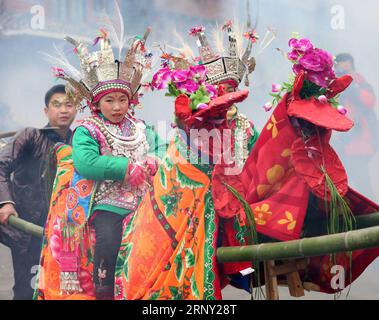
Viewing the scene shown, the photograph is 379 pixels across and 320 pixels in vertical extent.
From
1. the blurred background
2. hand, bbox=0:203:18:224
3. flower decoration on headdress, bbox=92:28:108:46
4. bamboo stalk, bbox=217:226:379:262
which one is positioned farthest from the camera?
the blurred background

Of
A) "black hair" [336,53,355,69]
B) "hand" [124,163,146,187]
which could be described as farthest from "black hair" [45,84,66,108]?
"black hair" [336,53,355,69]

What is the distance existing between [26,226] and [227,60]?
1.48 m

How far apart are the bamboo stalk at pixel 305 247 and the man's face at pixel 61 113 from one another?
1.84m

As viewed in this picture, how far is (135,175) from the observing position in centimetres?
463

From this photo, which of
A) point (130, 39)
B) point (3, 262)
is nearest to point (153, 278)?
point (130, 39)

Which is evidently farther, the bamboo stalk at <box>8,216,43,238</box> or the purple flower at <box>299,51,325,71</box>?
the bamboo stalk at <box>8,216,43,238</box>

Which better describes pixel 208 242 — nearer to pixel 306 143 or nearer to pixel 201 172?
pixel 201 172

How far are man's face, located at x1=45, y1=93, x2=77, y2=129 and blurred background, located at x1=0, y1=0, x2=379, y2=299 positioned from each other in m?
0.25

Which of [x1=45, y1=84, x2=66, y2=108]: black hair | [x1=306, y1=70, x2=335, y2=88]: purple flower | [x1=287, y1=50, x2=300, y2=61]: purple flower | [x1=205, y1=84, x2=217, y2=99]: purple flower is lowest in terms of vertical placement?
[x1=205, y1=84, x2=217, y2=99]: purple flower

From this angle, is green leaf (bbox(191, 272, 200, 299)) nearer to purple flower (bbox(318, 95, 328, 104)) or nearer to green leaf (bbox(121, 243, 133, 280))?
green leaf (bbox(121, 243, 133, 280))

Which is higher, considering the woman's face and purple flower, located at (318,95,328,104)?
the woman's face

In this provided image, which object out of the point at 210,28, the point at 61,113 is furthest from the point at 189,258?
the point at 210,28

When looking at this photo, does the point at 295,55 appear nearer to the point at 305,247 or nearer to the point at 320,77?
the point at 320,77

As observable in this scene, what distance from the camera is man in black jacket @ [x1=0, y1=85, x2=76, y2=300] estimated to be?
5.73 m
